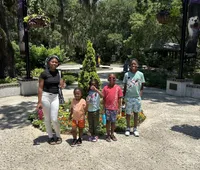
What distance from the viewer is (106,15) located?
35.7 metres

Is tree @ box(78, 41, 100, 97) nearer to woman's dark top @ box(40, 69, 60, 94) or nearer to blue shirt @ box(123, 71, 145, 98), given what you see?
blue shirt @ box(123, 71, 145, 98)

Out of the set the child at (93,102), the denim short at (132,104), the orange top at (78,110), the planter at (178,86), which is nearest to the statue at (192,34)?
the planter at (178,86)

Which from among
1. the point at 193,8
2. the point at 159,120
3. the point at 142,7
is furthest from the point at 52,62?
the point at 142,7

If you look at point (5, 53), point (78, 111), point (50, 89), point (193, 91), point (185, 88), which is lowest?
point (193, 91)

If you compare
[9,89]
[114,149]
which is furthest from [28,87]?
[114,149]

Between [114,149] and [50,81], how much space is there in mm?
2091

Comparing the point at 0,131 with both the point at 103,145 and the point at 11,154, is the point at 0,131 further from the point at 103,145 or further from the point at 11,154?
the point at 103,145

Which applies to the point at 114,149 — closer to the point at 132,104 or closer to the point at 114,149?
the point at 114,149

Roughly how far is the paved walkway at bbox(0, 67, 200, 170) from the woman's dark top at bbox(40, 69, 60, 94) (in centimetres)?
135

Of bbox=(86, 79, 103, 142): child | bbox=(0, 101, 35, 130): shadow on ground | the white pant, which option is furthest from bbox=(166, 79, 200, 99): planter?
the white pant

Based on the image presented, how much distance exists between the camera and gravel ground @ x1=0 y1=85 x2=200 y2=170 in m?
5.02

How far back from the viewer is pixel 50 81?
5.55m

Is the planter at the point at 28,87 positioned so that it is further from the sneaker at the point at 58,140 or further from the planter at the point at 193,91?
the planter at the point at 193,91

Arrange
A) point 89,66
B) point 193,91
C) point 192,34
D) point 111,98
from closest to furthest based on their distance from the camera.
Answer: point 111,98
point 89,66
point 192,34
point 193,91
